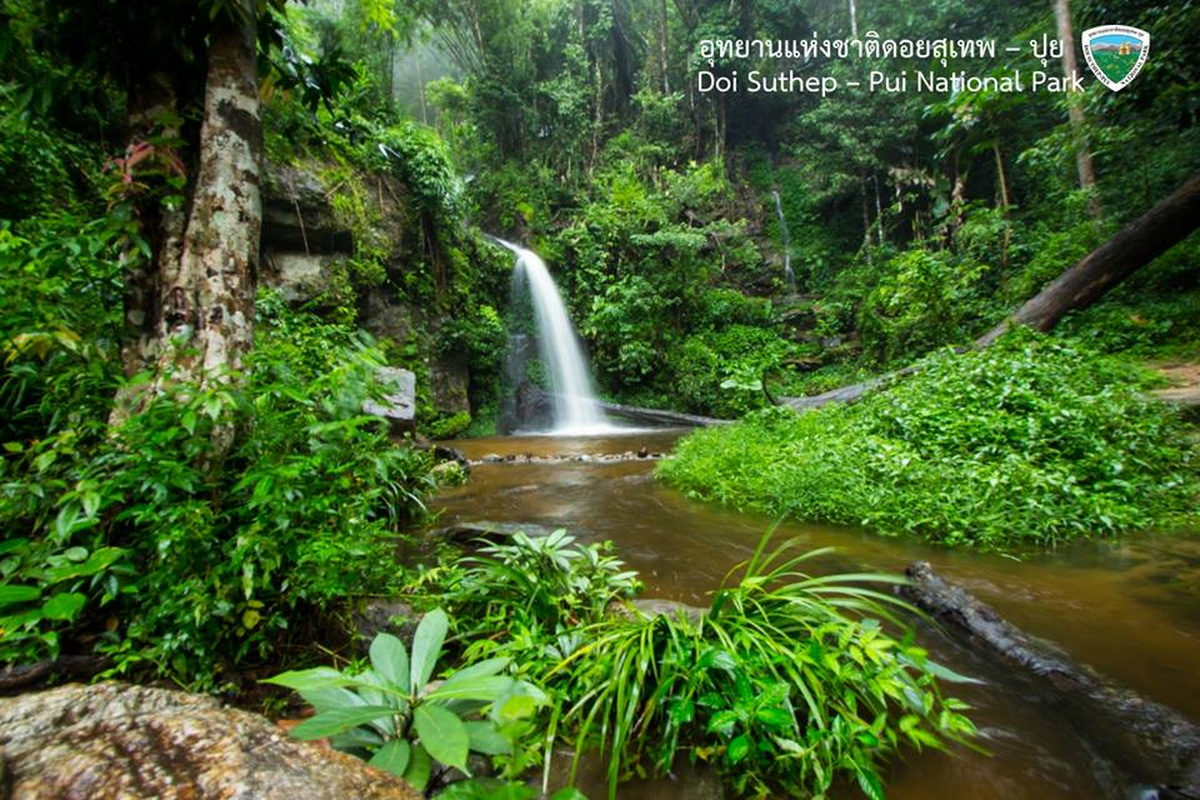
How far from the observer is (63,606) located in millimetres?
1246

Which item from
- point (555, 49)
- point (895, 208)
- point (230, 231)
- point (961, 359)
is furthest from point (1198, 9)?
point (555, 49)

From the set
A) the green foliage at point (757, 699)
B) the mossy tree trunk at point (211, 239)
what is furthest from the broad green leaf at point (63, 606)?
the green foliage at point (757, 699)

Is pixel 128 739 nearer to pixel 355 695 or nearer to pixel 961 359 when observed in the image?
pixel 355 695

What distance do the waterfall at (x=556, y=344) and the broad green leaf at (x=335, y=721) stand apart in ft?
41.6

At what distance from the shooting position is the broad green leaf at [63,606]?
1.22 metres

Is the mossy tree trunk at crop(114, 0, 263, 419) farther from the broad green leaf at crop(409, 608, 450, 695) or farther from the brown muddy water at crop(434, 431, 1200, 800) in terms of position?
the brown muddy water at crop(434, 431, 1200, 800)

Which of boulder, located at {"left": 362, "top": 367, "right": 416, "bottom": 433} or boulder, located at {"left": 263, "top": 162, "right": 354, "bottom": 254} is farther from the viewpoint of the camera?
boulder, located at {"left": 263, "top": 162, "right": 354, "bottom": 254}

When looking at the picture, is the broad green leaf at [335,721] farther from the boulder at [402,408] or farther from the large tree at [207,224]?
the boulder at [402,408]

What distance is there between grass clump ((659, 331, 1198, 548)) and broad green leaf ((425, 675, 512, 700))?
3.39 m

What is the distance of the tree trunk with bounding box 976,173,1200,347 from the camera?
6512 mm

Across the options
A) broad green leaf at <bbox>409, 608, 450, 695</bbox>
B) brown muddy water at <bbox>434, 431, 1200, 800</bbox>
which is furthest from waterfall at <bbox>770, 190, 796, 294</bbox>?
broad green leaf at <bbox>409, 608, 450, 695</bbox>

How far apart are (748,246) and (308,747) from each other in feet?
51.2

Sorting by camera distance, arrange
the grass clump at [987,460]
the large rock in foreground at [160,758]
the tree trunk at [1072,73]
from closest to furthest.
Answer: the large rock in foreground at [160,758]
the grass clump at [987,460]
the tree trunk at [1072,73]

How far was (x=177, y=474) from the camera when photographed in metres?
1.58
